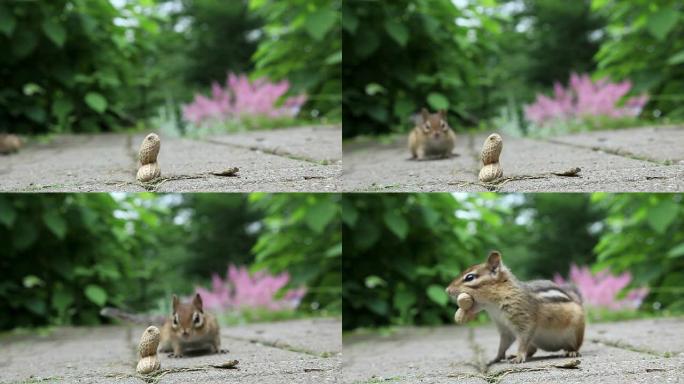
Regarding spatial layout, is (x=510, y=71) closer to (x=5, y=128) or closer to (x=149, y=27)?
(x=149, y=27)

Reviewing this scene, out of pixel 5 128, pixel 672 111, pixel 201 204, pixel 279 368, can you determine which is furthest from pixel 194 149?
pixel 672 111

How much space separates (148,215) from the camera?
12.3ft

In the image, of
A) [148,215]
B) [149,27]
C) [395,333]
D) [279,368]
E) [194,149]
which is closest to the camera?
[279,368]

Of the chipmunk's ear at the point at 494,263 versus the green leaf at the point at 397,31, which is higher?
the green leaf at the point at 397,31

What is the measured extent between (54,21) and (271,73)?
1029 mm

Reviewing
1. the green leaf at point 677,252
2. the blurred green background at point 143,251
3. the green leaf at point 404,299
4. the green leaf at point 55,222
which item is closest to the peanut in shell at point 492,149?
the green leaf at point 404,299

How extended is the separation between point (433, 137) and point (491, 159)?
48 cm

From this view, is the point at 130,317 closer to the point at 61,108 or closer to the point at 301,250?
the point at 301,250

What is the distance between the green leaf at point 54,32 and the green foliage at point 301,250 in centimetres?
104

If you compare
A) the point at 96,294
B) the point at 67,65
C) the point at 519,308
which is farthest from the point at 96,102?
the point at 519,308

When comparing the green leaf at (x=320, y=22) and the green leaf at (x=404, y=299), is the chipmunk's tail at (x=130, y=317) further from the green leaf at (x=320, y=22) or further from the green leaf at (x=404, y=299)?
the green leaf at (x=320, y=22)

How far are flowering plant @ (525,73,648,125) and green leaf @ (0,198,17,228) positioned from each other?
208 cm

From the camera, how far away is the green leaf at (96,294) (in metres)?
3.55

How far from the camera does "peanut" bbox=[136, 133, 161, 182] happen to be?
2.07m
